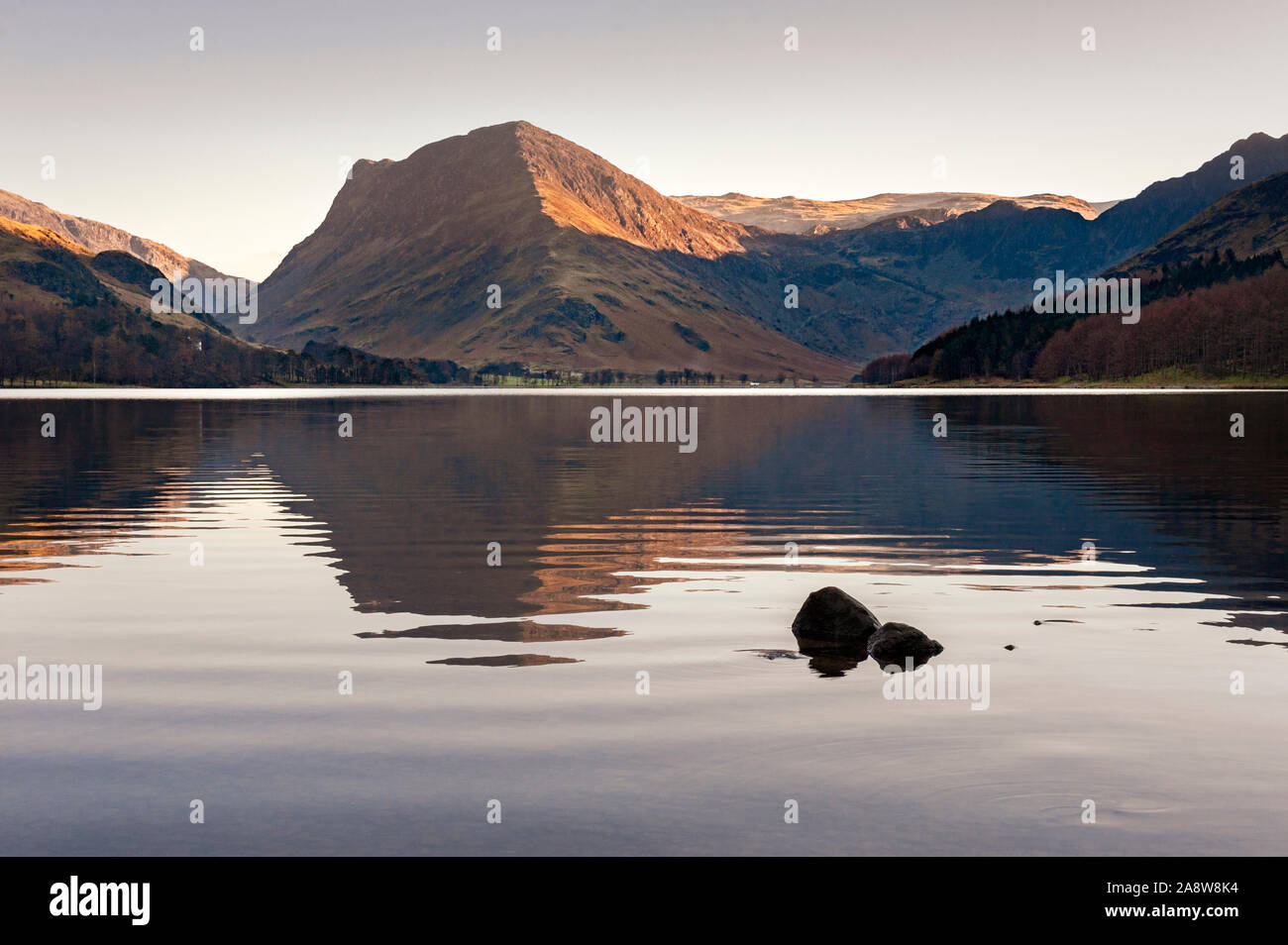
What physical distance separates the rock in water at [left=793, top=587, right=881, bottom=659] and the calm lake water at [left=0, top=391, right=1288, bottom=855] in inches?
45.9

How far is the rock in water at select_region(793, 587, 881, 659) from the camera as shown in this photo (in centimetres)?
2878

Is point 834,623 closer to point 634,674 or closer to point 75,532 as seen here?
point 634,674

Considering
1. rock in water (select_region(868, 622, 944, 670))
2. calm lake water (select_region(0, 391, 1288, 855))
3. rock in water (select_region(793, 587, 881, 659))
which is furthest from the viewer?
rock in water (select_region(793, 587, 881, 659))

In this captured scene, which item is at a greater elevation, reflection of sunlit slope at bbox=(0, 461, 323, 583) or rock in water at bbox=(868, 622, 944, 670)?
reflection of sunlit slope at bbox=(0, 461, 323, 583)

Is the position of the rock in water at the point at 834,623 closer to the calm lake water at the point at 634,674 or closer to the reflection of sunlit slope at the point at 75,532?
the calm lake water at the point at 634,674

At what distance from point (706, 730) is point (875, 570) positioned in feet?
66.6

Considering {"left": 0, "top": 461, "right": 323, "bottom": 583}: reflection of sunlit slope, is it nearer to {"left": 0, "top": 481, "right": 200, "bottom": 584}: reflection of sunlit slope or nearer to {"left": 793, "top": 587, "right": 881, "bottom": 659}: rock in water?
{"left": 0, "top": 481, "right": 200, "bottom": 584}: reflection of sunlit slope

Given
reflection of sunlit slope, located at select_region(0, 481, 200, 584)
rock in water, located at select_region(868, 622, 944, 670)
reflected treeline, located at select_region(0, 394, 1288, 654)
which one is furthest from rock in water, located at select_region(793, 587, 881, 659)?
reflection of sunlit slope, located at select_region(0, 481, 200, 584)

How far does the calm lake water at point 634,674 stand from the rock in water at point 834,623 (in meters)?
1.17

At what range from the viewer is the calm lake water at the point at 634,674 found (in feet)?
54.4

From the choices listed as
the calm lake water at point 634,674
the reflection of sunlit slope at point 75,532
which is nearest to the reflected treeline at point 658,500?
the calm lake water at point 634,674

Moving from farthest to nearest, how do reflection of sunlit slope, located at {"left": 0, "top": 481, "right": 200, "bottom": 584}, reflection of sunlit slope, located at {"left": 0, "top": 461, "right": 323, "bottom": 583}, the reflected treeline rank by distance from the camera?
reflection of sunlit slope, located at {"left": 0, "top": 461, "right": 323, "bottom": 583} → reflection of sunlit slope, located at {"left": 0, "top": 481, "right": 200, "bottom": 584} → the reflected treeline

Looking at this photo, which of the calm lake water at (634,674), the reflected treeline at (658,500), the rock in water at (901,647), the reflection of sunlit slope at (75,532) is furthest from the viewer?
the reflection of sunlit slope at (75,532)
